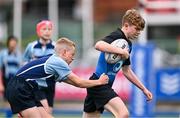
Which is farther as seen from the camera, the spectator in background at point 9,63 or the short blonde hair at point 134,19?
the spectator in background at point 9,63

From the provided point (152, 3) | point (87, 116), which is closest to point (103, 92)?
point (87, 116)

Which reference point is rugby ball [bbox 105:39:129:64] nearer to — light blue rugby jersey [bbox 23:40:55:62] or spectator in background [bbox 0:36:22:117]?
light blue rugby jersey [bbox 23:40:55:62]

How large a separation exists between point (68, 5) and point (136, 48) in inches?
527

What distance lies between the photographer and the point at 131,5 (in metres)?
30.8

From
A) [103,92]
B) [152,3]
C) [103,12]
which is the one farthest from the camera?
[103,12]

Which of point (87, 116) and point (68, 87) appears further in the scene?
point (68, 87)

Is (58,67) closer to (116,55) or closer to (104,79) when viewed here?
(104,79)

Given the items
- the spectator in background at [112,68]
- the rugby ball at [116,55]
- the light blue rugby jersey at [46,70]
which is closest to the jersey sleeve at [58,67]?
the light blue rugby jersey at [46,70]

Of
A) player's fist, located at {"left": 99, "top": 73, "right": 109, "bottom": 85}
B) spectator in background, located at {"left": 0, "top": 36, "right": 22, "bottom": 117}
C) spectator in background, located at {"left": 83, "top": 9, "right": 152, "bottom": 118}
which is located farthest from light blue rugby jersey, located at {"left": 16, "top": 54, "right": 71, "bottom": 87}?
spectator in background, located at {"left": 0, "top": 36, "right": 22, "bottom": 117}

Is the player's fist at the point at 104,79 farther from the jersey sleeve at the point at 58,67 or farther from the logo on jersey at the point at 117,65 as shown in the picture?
the jersey sleeve at the point at 58,67

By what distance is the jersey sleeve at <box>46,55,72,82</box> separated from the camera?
10.3m

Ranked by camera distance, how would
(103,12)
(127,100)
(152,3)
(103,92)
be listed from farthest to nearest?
(103,12), (127,100), (152,3), (103,92)

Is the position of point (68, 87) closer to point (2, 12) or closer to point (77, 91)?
point (77, 91)

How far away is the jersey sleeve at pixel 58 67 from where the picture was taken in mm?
10320
